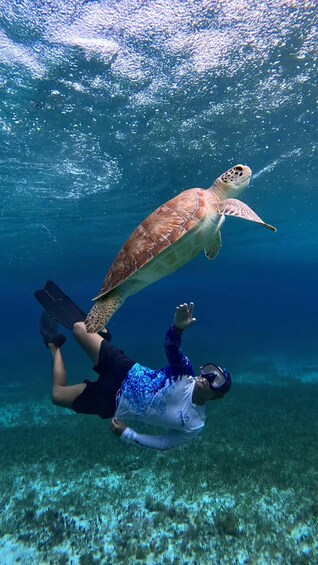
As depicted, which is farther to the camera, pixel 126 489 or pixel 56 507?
pixel 126 489

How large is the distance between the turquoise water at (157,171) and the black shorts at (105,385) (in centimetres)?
208

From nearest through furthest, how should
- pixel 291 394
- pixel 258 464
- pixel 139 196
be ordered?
pixel 258 464, pixel 291 394, pixel 139 196

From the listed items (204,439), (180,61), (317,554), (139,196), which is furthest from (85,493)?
(139,196)

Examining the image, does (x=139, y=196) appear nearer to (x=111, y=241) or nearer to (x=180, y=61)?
(x=180, y=61)

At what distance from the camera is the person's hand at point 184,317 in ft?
13.1

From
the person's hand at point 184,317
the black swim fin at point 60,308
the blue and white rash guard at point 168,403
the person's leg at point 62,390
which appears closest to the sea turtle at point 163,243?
the person's hand at point 184,317

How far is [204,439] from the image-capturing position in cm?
893

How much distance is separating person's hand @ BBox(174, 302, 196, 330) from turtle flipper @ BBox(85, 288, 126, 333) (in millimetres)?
824

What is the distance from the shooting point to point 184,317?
405 cm

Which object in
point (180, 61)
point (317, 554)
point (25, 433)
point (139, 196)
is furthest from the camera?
point (139, 196)

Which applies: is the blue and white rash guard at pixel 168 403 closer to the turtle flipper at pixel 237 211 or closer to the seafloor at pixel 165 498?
the seafloor at pixel 165 498

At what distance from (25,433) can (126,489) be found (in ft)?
18.8

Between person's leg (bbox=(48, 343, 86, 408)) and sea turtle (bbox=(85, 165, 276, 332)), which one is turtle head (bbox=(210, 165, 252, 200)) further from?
person's leg (bbox=(48, 343, 86, 408))

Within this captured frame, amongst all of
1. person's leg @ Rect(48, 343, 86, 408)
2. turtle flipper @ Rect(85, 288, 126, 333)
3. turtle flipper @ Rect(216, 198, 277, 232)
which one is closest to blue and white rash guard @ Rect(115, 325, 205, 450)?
turtle flipper @ Rect(85, 288, 126, 333)
